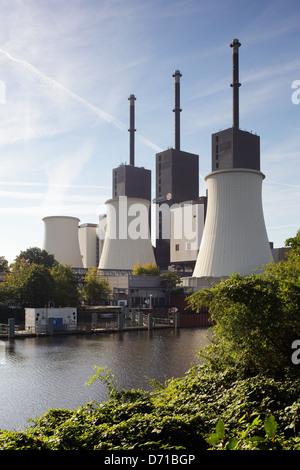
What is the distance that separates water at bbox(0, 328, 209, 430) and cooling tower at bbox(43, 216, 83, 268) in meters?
29.4

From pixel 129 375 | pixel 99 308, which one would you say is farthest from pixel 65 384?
pixel 99 308

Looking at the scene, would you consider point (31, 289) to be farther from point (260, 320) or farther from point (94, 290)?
point (260, 320)

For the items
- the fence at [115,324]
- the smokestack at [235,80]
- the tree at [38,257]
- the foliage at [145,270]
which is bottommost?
the fence at [115,324]

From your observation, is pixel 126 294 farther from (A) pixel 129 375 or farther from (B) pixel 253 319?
(B) pixel 253 319

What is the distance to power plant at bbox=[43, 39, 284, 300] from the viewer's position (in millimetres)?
42344

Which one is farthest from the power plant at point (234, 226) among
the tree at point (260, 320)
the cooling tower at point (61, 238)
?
the tree at point (260, 320)

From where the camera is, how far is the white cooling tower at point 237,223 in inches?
1651

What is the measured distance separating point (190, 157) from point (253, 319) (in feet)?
230

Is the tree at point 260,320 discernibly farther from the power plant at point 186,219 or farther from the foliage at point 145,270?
the foliage at point 145,270

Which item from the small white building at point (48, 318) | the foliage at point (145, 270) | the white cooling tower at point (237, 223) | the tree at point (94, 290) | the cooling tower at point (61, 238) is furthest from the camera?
the cooling tower at point (61, 238)

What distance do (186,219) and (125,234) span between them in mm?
14262

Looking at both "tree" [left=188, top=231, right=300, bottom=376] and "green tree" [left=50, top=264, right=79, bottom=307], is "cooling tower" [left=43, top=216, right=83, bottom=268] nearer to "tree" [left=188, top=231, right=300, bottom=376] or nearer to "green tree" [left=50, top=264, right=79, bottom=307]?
"green tree" [left=50, top=264, right=79, bottom=307]

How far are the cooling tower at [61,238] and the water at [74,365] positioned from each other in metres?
29.4

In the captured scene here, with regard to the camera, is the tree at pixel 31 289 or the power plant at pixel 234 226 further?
the power plant at pixel 234 226
